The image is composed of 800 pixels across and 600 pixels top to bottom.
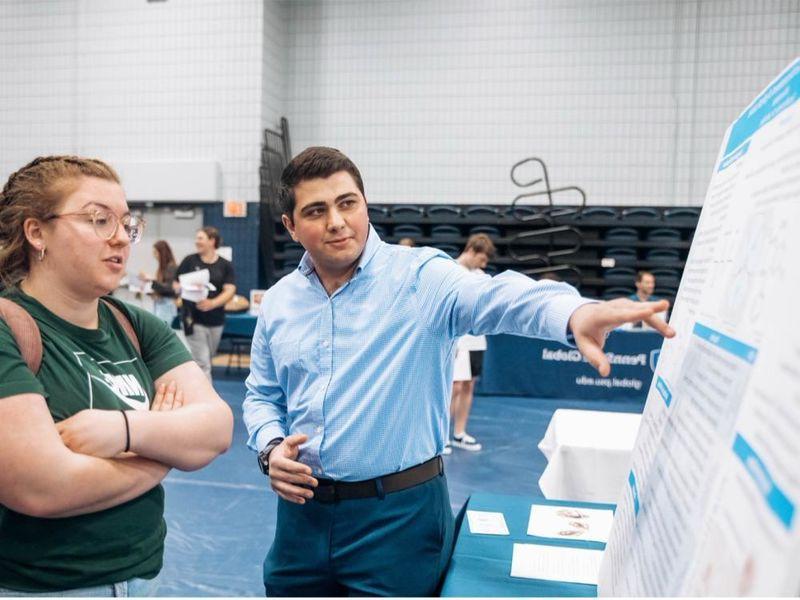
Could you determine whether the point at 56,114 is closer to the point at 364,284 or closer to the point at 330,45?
the point at 330,45

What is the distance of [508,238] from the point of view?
9547 mm

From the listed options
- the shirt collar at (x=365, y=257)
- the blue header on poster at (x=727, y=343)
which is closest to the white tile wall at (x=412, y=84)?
the shirt collar at (x=365, y=257)

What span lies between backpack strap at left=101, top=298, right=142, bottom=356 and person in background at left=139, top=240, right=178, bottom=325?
5.69 metres

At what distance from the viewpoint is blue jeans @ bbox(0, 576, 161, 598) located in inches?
49.5

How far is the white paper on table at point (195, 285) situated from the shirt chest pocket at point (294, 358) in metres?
4.64

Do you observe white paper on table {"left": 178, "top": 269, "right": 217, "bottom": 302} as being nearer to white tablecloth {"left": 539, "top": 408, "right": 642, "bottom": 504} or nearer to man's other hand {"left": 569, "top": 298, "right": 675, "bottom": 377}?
white tablecloth {"left": 539, "top": 408, "right": 642, "bottom": 504}

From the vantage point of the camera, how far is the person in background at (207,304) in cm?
645

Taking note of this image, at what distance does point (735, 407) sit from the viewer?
2.28ft

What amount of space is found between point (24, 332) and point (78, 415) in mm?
192

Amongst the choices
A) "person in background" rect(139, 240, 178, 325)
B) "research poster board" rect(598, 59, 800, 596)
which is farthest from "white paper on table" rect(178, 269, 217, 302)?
"research poster board" rect(598, 59, 800, 596)

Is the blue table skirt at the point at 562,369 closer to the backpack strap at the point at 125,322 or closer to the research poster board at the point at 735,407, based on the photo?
the backpack strap at the point at 125,322

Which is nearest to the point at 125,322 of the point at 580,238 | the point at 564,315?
the point at 564,315

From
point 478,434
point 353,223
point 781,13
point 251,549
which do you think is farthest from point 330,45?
point 353,223

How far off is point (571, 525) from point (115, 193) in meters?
1.42
